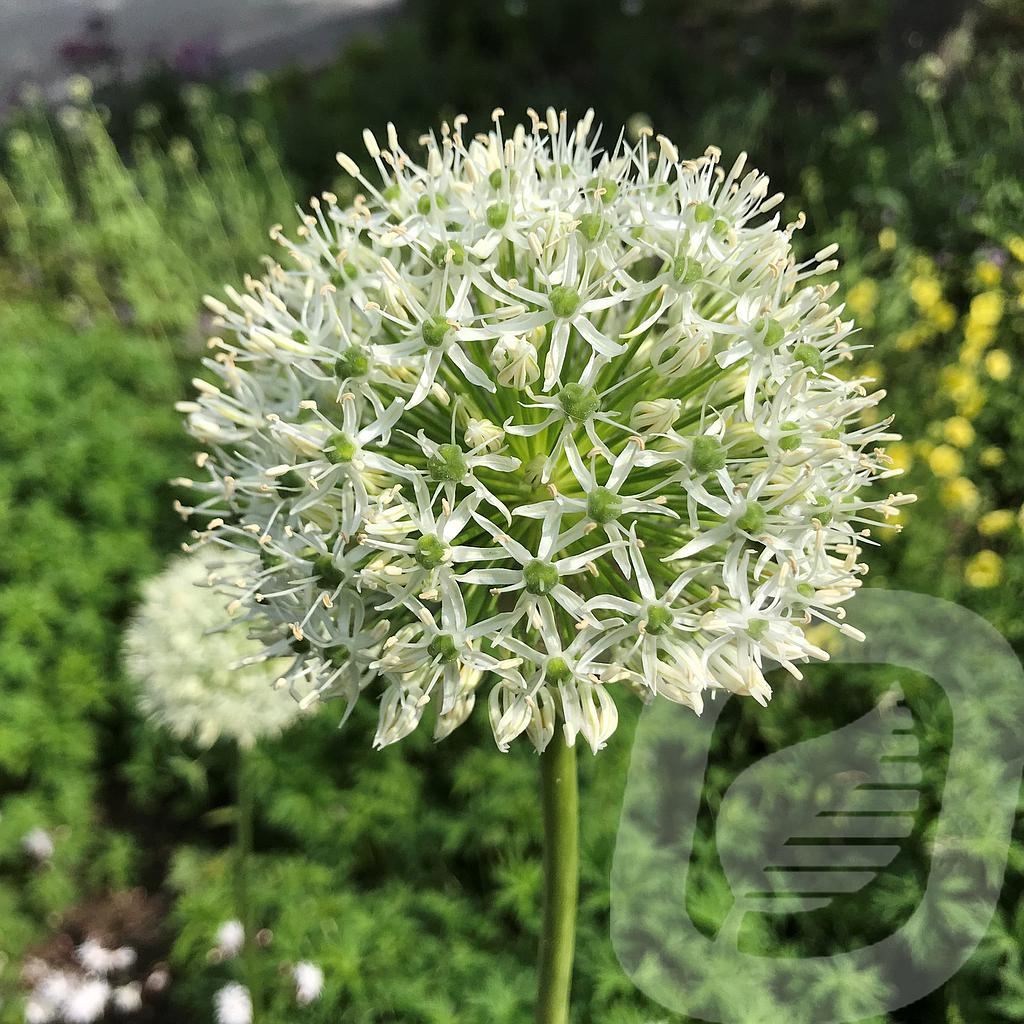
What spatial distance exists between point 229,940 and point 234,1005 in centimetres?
20

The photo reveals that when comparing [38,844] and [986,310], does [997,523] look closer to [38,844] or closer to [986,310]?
[986,310]

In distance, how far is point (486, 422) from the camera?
1.15 metres

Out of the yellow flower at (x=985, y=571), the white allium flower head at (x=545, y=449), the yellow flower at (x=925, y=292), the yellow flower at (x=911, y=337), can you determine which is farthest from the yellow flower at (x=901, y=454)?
the white allium flower head at (x=545, y=449)

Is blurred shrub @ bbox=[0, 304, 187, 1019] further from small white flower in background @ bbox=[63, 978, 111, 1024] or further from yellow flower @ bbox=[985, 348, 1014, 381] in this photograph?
yellow flower @ bbox=[985, 348, 1014, 381]

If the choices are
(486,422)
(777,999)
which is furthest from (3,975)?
(486,422)

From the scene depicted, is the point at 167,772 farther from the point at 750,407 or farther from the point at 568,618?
the point at 750,407

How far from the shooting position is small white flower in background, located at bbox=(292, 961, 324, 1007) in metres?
2.21

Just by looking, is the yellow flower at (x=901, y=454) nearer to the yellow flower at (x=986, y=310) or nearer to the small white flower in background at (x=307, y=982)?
the yellow flower at (x=986, y=310)

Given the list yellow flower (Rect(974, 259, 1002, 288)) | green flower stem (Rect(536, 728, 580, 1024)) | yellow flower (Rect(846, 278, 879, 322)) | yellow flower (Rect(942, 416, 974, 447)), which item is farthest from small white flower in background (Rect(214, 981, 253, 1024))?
yellow flower (Rect(974, 259, 1002, 288))

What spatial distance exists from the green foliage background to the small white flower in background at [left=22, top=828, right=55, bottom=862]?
33 millimetres

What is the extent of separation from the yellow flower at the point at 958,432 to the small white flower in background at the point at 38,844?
362cm

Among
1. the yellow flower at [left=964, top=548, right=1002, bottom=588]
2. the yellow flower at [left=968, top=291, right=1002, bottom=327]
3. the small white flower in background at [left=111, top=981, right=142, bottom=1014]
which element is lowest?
the small white flower in background at [left=111, top=981, right=142, bottom=1014]

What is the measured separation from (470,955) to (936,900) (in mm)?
1161

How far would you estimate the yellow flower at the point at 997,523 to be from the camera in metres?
3.02
